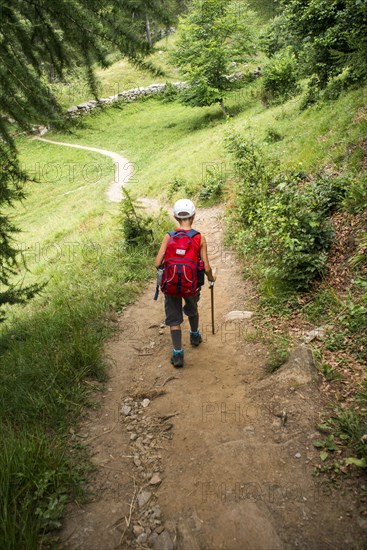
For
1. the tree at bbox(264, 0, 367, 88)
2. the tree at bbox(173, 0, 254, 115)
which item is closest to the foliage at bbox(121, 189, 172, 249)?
the tree at bbox(264, 0, 367, 88)

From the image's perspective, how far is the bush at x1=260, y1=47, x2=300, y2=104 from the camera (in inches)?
808

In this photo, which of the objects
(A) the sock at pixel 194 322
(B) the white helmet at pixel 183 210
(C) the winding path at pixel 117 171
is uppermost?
(B) the white helmet at pixel 183 210

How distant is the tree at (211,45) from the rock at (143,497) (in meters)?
27.8

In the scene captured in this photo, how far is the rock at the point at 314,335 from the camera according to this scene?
4875mm

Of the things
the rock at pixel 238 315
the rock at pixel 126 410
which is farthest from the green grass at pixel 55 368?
the rock at pixel 238 315

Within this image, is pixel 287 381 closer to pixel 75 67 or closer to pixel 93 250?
pixel 75 67

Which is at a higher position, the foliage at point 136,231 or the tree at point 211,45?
the tree at point 211,45

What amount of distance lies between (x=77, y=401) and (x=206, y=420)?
1.60m

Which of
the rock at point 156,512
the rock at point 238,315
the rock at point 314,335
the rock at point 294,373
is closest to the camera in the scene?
the rock at point 156,512

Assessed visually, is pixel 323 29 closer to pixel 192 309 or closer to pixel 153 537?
pixel 192 309

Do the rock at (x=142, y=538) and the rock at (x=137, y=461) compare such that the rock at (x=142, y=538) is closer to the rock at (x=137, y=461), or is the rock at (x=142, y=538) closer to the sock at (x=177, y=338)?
the rock at (x=137, y=461)

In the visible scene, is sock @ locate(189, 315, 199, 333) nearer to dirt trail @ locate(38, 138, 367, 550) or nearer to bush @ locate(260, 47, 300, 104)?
dirt trail @ locate(38, 138, 367, 550)

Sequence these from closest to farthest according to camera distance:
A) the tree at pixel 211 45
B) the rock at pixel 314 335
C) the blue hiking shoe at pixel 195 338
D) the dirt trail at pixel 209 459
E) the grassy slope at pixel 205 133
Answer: the dirt trail at pixel 209 459 → the rock at pixel 314 335 → the blue hiking shoe at pixel 195 338 → the grassy slope at pixel 205 133 → the tree at pixel 211 45

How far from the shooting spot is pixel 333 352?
4.60 m
